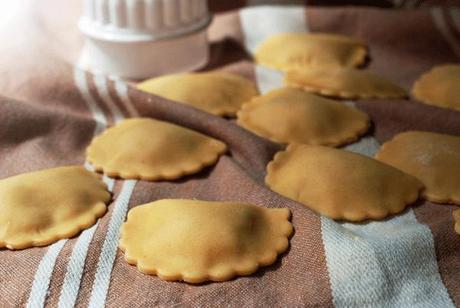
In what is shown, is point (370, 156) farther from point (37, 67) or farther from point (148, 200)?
point (37, 67)

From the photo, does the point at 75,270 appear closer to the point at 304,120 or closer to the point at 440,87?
the point at 304,120

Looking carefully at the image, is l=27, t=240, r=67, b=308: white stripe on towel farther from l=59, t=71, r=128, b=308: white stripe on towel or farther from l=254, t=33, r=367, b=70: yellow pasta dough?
l=254, t=33, r=367, b=70: yellow pasta dough

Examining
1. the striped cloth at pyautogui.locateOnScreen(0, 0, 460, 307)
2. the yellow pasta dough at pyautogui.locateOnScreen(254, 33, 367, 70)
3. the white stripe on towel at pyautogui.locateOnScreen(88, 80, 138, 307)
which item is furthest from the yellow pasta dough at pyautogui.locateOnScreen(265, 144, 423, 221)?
the yellow pasta dough at pyautogui.locateOnScreen(254, 33, 367, 70)

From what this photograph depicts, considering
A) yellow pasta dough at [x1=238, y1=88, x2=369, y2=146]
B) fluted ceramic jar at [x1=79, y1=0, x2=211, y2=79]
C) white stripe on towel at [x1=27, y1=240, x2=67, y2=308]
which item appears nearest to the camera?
white stripe on towel at [x1=27, y1=240, x2=67, y2=308]

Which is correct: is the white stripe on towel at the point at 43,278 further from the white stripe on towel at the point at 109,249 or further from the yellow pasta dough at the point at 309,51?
the yellow pasta dough at the point at 309,51

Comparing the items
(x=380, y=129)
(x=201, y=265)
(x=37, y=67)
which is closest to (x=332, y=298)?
(x=201, y=265)

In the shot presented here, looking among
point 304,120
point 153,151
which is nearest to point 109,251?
point 153,151
